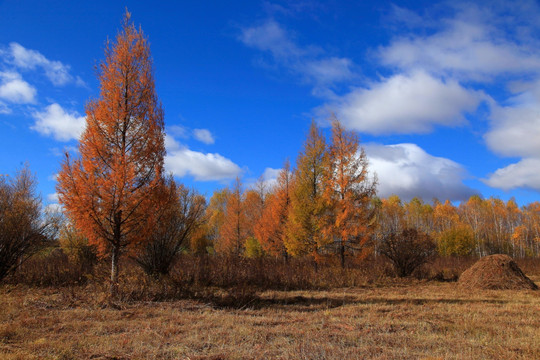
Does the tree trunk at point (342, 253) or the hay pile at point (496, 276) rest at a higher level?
the tree trunk at point (342, 253)

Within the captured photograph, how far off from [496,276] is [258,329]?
1442 cm

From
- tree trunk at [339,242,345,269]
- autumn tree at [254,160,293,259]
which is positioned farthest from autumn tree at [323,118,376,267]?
autumn tree at [254,160,293,259]

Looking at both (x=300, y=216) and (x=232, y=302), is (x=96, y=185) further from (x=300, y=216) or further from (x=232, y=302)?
(x=300, y=216)

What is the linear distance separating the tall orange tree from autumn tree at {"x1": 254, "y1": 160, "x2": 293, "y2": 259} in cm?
1290

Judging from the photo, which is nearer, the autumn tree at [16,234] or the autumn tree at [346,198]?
the autumn tree at [16,234]

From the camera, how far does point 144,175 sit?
406 inches

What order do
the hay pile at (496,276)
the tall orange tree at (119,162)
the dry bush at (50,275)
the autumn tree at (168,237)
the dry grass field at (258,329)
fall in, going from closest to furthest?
the dry grass field at (258,329) < the tall orange tree at (119,162) < the autumn tree at (168,237) < the dry bush at (50,275) < the hay pile at (496,276)

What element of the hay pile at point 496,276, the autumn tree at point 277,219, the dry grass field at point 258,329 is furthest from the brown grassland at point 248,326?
the autumn tree at point 277,219

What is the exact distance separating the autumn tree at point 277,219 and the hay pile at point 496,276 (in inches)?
427

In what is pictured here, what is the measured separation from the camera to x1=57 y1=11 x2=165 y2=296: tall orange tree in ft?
30.8

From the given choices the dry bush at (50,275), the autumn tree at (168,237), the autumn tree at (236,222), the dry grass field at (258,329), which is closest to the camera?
the dry grass field at (258,329)

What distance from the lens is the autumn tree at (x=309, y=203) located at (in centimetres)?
1789

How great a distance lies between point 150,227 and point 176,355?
19.6 ft

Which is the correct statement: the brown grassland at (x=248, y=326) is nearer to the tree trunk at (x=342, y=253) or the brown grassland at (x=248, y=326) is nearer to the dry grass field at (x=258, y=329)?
the dry grass field at (x=258, y=329)
